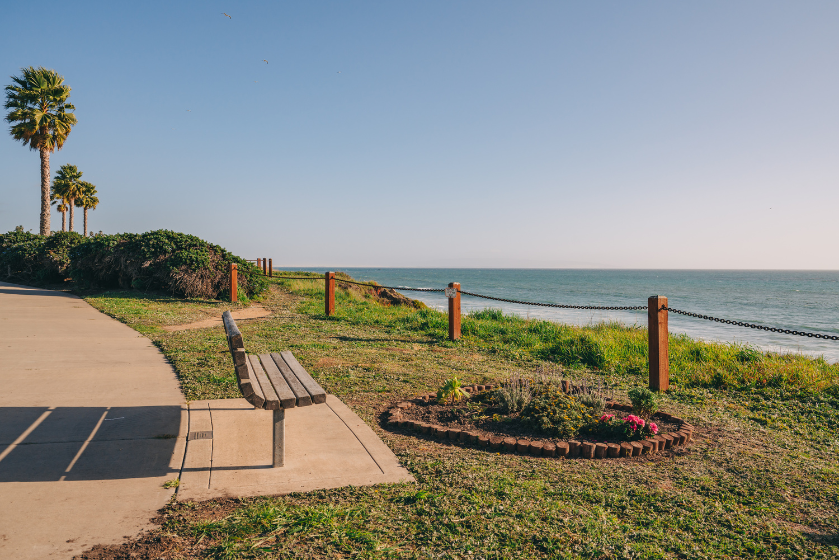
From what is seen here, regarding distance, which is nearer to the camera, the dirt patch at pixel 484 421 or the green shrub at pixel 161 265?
the dirt patch at pixel 484 421

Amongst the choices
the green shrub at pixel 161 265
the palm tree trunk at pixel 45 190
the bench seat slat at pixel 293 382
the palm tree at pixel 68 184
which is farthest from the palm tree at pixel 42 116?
the bench seat slat at pixel 293 382

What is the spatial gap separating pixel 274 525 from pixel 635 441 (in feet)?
9.99

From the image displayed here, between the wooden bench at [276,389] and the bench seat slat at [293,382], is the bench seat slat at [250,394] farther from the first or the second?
the bench seat slat at [293,382]

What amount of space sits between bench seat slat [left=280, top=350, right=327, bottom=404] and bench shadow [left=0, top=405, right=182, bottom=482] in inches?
39.9

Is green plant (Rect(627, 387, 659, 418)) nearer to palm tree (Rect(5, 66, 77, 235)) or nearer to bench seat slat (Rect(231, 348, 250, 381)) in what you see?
bench seat slat (Rect(231, 348, 250, 381))

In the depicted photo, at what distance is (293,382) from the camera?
3889 millimetres

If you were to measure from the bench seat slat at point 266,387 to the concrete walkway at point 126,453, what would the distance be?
0.48 metres

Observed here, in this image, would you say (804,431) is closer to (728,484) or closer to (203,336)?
(728,484)

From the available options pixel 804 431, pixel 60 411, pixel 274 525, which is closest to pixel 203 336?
pixel 60 411

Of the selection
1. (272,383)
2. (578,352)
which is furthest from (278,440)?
(578,352)

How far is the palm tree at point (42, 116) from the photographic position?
1115 inches

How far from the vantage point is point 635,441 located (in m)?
4.32

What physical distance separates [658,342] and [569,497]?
389cm

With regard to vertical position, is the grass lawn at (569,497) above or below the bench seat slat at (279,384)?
below
